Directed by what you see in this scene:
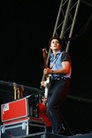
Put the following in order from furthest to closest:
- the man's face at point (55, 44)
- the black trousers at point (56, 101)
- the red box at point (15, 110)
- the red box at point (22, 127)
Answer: the red box at point (15, 110)
the red box at point (22, 127)
the man's face at point (55, 44)
the black trousers at point (56, 101)

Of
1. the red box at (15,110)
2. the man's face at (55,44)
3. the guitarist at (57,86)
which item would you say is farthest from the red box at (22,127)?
the man's face at (55,44)

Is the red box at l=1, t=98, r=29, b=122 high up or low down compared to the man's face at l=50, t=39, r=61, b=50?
down

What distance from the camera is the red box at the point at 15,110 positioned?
143 inches

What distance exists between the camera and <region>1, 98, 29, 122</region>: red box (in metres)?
3.64

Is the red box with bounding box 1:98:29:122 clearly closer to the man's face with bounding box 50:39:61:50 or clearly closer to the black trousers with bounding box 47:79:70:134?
the black trousers with bounding box 47:79:70:134

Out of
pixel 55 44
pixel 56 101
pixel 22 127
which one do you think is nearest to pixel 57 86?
pixel 56 101

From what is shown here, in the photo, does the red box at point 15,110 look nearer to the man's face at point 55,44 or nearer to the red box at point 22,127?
the red box at point 22,127

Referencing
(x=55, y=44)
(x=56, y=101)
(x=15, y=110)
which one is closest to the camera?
(x=56, y=101)

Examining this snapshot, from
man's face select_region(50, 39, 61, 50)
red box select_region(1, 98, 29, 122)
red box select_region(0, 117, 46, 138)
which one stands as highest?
man's face select_region(50, 39, 61, 50)

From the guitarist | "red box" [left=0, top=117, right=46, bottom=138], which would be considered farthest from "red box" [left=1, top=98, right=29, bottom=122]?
the guitarist

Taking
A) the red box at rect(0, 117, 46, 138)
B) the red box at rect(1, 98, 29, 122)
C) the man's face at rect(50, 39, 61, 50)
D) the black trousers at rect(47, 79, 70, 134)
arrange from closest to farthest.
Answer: the black trousers at rect(47, 79, 70, 134)
the man's face at rect(50, 39, 61, 50)
the red box at rect(0, 117, 46, 138)
the red box at rect(1, 98, 29, 122)

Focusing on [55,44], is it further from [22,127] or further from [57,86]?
[22,127]

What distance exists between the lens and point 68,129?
5801 millimetres

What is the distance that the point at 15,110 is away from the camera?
3742 millimetres
